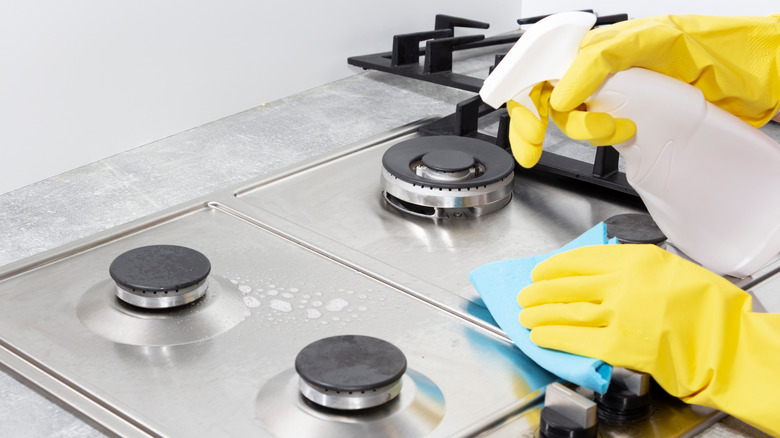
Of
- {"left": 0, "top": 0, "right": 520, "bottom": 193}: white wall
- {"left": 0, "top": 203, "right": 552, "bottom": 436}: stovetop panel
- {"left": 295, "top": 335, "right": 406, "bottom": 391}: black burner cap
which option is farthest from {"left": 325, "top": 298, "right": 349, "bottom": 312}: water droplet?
{"left": 0, "top": 0, "right": 520, "bottom": 193}: white wall

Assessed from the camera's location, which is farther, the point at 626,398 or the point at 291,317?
the point at 291,317

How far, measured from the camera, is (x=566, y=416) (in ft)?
2.13

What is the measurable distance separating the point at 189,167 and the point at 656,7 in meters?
1.08

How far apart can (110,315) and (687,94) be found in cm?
60

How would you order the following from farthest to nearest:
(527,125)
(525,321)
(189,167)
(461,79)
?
(461,79), (189,167), (527,125), (525,321)

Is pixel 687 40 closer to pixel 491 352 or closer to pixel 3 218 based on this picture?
pixel 491 352

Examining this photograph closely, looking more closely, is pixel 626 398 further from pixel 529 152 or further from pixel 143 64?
pixel 143 64

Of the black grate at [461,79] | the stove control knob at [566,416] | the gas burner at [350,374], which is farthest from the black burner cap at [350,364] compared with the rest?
the black grate at [461,79]

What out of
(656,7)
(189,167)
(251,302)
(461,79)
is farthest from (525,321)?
(656,7)

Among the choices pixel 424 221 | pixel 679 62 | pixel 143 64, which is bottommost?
pixel 424 221

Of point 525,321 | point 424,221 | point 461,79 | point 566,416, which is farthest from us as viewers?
point 461,79

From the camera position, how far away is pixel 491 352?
79cm

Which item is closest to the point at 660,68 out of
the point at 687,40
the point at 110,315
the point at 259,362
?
the point at 687,40

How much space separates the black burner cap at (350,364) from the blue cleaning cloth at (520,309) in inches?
5.0
